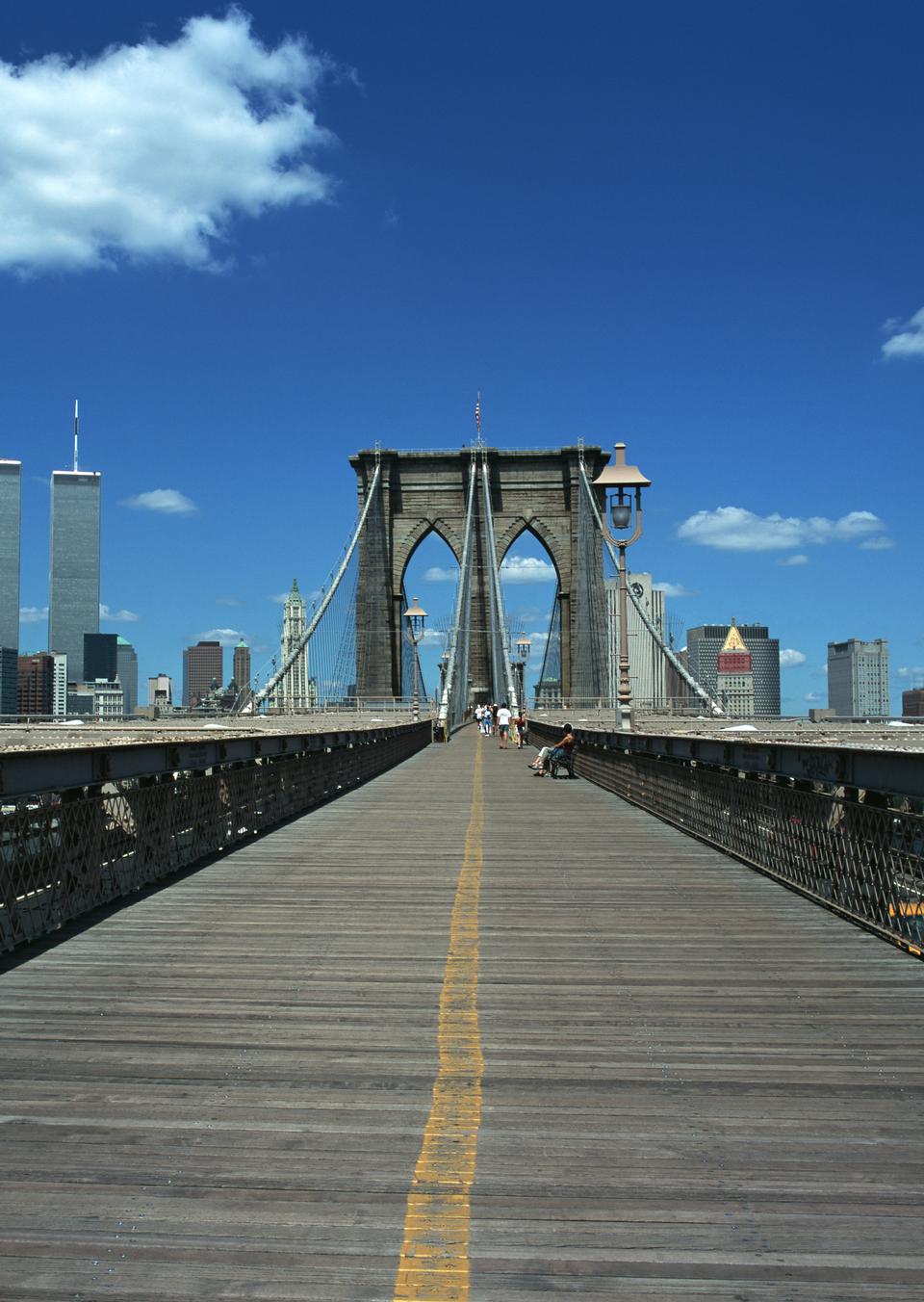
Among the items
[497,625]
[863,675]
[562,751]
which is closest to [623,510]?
[562,751]

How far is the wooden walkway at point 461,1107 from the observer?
308 cm

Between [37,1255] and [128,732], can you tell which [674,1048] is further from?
[128,732]

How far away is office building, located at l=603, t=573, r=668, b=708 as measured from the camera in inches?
2965

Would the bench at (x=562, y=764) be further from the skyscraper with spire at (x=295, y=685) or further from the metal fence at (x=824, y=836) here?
the skyscraper with spire at (x=295, y=685)

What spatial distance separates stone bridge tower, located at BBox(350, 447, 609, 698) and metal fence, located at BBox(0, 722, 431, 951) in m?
73.7

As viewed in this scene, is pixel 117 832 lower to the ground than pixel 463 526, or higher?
lower

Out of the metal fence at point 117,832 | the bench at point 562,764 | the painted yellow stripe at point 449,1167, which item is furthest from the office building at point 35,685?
the painted yellow stripe at point 449,1167

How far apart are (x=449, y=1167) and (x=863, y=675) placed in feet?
447

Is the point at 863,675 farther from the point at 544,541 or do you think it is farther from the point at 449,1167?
the point at 449,1167

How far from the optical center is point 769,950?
6977 mm

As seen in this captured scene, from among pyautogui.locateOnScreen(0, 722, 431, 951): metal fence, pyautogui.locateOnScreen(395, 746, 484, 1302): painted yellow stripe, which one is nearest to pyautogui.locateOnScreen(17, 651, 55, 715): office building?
pyautogui.locateOnScreen(0, 722, 431, 951): metal fence

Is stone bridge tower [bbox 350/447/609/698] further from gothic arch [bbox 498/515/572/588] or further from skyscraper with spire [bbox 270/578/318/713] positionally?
skyscraper with spire [bbox 270/578/318/713]

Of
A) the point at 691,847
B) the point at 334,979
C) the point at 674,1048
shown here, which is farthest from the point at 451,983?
the point at 691,847

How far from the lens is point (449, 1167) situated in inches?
145
